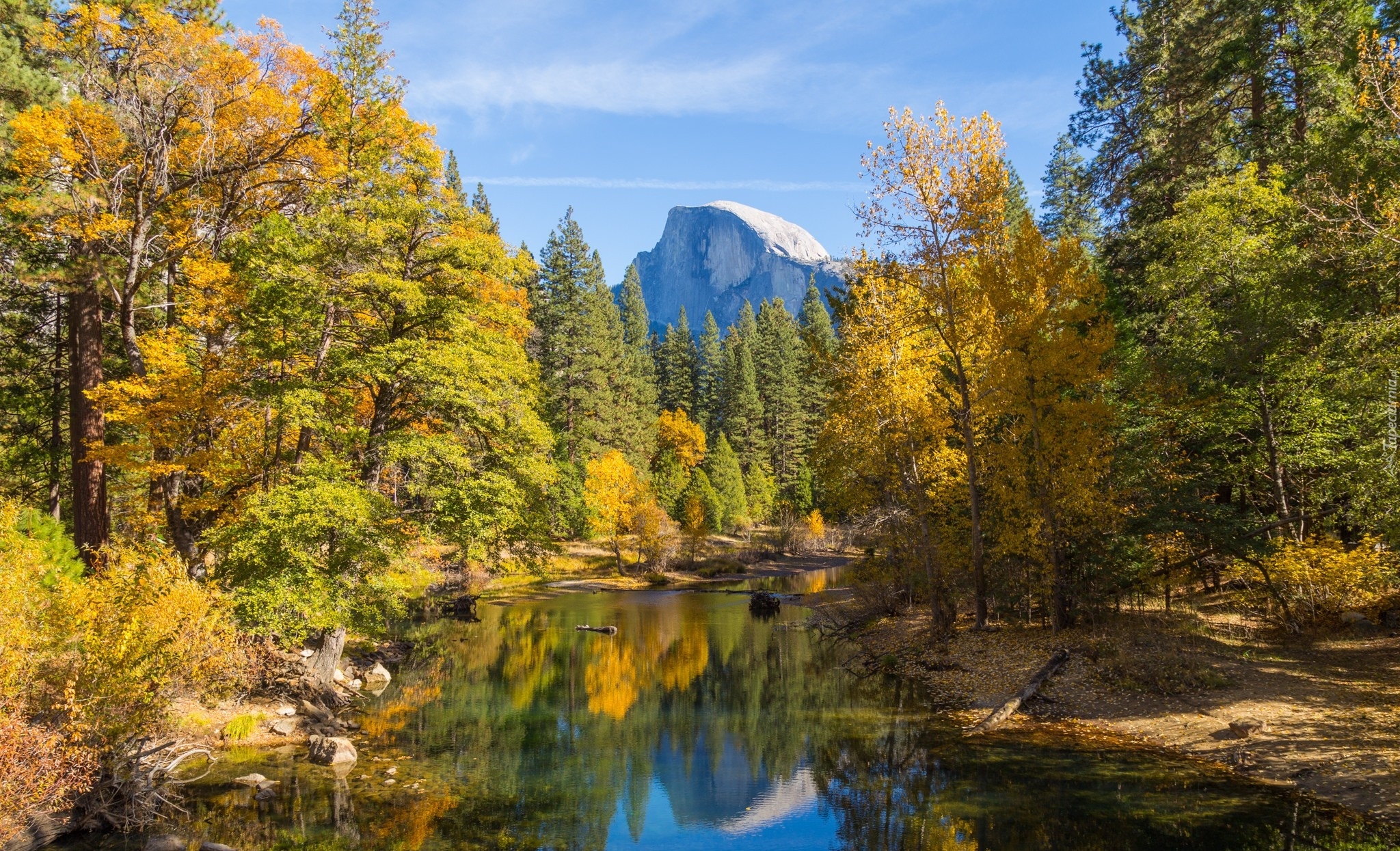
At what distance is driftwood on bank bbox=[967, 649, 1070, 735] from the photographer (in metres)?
13.9

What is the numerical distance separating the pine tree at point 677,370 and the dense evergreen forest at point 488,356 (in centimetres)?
5519

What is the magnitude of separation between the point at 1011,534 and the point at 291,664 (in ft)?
57.7

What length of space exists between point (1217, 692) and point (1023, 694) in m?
3.36

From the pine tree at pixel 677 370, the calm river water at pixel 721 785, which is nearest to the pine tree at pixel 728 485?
the pine tree at pixel 677 370

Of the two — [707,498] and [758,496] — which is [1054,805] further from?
[758,496]

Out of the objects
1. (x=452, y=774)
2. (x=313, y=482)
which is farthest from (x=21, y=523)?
(x=452, y=774)

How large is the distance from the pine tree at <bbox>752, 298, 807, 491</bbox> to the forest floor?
4944 centimetres

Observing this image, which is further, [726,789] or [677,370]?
[677,370]

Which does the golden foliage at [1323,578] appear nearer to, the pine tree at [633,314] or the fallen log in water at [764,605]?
the fallen log in water at [764,605]

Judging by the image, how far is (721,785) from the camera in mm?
12367

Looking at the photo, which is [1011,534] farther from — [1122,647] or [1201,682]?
[1201,682]

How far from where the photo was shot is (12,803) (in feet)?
25.6

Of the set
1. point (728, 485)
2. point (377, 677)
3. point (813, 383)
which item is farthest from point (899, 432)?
point (813, 383)

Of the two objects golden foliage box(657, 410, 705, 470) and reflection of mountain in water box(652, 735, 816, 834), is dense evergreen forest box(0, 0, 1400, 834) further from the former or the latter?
golden foliage box(657, 410, 705, 470)
